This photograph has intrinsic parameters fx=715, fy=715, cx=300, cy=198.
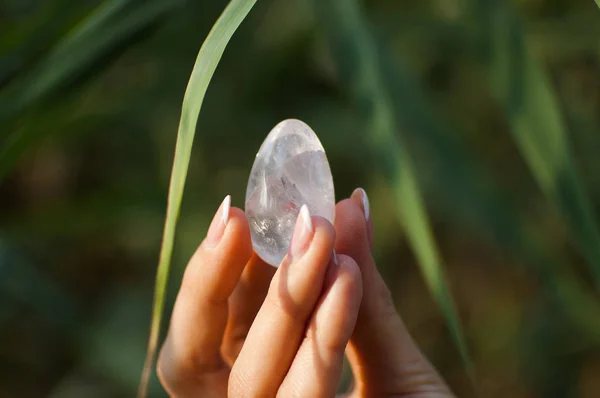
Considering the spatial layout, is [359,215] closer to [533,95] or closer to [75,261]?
[533,95]

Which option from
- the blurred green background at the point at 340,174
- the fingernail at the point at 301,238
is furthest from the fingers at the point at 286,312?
the blurred green background at the point at 340,174

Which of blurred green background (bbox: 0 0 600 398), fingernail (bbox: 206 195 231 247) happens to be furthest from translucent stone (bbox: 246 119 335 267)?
blurred green background (bbox: 0 0 600 398)

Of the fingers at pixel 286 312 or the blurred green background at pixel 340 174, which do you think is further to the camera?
the blurred green background at pixel 340 174

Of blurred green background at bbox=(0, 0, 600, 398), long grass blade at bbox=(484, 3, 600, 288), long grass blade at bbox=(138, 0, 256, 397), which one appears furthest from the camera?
blurred green background at bbox=(0, 0, 600, 398)

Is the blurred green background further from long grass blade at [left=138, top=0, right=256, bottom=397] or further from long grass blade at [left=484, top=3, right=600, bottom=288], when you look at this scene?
long grass blade at [left=138, top=0, right=256, bottom=397]

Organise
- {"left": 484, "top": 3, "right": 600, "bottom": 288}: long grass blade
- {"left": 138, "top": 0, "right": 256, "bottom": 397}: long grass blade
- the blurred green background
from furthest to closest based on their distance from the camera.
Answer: the blurred green background < {"left": 484, "top": 3, "right": 600, "bottom": 288}: long grass blade < {"left": 138, "top": 0, "right": 256, "bottom": 397}: long grass blade

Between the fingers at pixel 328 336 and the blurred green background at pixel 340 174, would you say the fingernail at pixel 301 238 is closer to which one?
the fingers at pixel 328 336

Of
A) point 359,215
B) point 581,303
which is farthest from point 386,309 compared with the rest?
point 581,303

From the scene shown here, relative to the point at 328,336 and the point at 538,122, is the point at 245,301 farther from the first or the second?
A: the point at 538,122

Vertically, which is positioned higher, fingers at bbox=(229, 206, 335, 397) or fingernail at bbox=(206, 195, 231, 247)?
fingernail at bbox=(206, 195, 231, 247)
